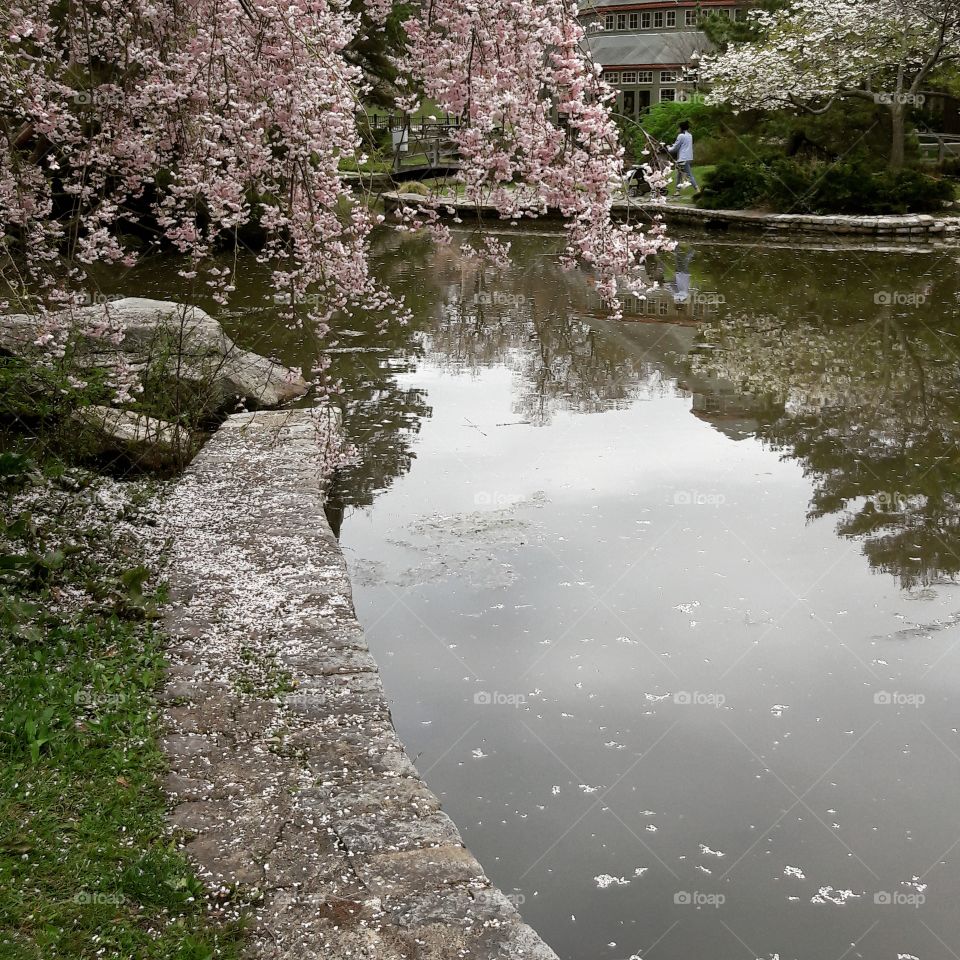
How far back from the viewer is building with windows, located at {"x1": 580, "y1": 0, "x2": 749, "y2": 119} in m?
40.9

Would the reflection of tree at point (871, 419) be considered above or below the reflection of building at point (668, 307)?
below

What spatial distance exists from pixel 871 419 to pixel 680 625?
Answer: 15.0 feet

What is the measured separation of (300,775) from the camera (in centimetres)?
347

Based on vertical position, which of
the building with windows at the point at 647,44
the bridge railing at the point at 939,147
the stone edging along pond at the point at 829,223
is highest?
the building with windows at the point at 647,44

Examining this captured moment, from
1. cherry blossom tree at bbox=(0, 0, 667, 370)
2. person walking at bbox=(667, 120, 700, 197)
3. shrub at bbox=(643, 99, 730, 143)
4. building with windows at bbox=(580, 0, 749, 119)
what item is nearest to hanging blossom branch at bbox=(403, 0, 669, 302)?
cherry blossom tree at bbox=(0, 0, 667, 370)

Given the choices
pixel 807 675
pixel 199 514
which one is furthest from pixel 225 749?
pixel 807 675

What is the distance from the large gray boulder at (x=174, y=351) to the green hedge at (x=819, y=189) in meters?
16.8

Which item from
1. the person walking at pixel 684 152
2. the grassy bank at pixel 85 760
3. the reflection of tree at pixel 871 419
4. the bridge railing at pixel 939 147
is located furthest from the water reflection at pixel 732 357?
the bridge railing at pixel 939 147

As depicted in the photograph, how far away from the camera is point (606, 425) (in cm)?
924

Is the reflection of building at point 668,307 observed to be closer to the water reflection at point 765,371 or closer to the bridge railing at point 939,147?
the water reflection at point 765,371

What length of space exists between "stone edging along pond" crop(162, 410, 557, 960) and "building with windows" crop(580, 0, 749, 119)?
39.0 meters

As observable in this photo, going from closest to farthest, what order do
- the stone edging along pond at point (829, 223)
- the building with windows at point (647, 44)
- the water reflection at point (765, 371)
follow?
the water reflection at point (765, 371) → the stone edging along pond at point (829, 223) → the building with windows at point (647, 44)

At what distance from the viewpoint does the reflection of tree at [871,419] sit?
685cm

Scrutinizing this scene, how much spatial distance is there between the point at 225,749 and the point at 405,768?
642 millimetres
